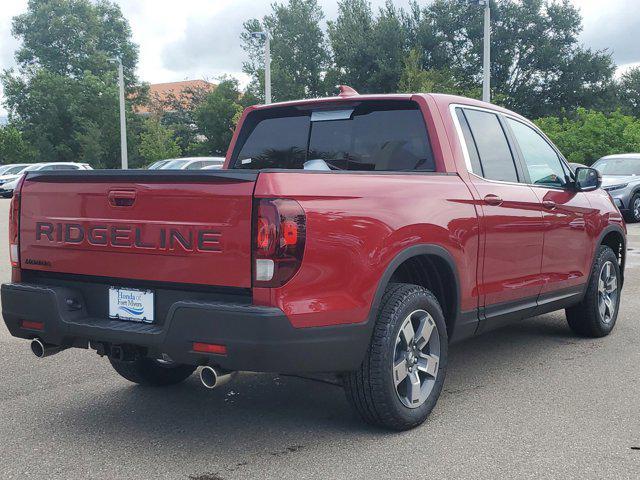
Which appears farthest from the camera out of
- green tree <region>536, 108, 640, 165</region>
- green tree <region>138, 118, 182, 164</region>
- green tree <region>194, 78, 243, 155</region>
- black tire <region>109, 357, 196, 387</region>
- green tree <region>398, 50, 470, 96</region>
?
green tree <region>194, 78, 243, 155</region>

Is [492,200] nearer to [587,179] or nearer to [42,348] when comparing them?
[587,179]

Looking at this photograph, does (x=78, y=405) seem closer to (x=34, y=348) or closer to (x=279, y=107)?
(x=34, y=348)

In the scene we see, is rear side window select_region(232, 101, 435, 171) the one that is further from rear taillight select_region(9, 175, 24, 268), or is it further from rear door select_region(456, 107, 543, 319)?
rear taillight select_region(9, 175, 24, 268)

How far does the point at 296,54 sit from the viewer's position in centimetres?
5794

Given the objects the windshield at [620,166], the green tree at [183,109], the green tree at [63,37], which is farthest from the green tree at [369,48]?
the windshield at [620,166]

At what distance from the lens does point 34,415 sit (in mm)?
4363

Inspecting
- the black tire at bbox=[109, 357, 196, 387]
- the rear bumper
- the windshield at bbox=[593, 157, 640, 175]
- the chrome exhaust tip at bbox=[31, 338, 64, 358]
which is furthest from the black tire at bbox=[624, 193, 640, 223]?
the chrome exhaust tip at bbox=[31, 338, 64, 358]

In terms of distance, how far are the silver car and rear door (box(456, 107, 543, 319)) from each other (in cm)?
1282

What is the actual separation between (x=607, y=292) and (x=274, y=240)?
13.4 ft

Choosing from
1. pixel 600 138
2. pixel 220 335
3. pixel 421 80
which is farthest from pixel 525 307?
pixel 421 80

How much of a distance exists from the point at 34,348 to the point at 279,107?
2.27 meters

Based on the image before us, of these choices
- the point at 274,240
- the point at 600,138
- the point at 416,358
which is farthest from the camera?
the point at 600,138

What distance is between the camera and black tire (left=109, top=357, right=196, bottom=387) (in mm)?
4773

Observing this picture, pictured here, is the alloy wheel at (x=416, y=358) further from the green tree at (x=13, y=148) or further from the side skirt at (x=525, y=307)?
the green tree at (x=13, y=148)
